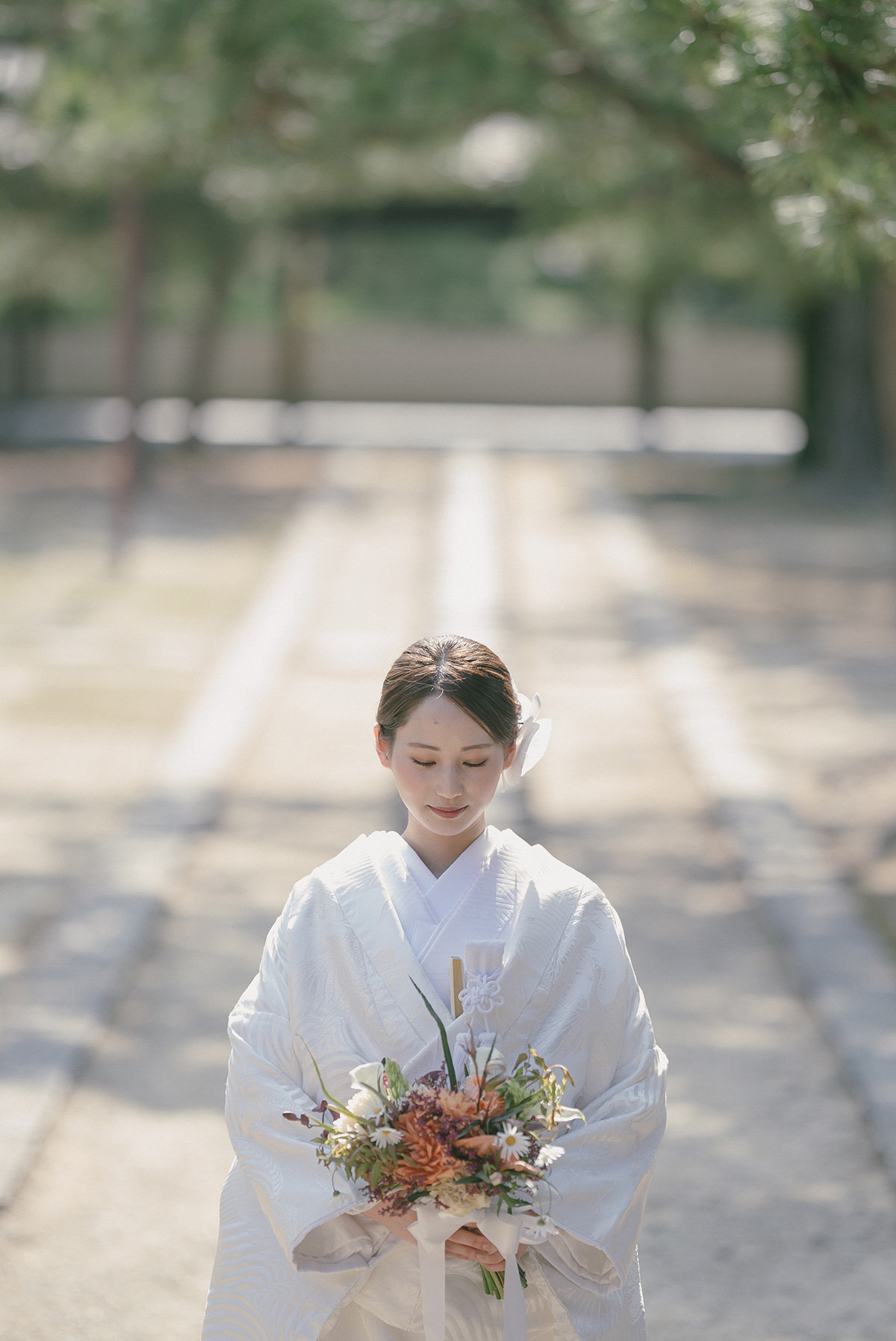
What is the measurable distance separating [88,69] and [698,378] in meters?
22.9

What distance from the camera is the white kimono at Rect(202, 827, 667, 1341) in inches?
77.0

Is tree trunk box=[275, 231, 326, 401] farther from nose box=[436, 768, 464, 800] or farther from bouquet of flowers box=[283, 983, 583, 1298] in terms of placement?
bouquet of flowers box=[283, 983, 583, 1298]

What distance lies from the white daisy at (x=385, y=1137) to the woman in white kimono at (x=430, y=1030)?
16cm

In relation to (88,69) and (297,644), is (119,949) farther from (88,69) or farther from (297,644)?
(297,644)

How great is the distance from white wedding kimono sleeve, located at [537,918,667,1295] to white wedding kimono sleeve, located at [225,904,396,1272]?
230 mm

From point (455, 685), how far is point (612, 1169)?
639 mm

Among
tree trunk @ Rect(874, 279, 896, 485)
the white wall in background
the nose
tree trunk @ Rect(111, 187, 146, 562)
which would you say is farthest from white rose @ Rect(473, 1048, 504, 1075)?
the white wall in background

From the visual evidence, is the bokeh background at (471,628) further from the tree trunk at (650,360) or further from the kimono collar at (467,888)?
the tree trunk at (650,360)

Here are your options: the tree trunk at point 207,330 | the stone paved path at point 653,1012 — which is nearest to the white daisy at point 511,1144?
the stone paved path at point 653,1012

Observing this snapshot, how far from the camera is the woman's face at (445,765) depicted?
79.4 inches

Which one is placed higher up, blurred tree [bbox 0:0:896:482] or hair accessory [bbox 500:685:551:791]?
blurred tree [bbox 0:0:896:482]

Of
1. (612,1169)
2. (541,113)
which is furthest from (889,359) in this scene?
(612,1169)

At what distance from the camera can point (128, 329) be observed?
12.8 metres

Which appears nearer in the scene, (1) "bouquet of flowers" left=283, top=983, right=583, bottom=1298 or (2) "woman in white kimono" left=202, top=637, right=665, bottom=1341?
(1) "bouquet of flowers" left=283, top=983, right=583, bottom=1298
